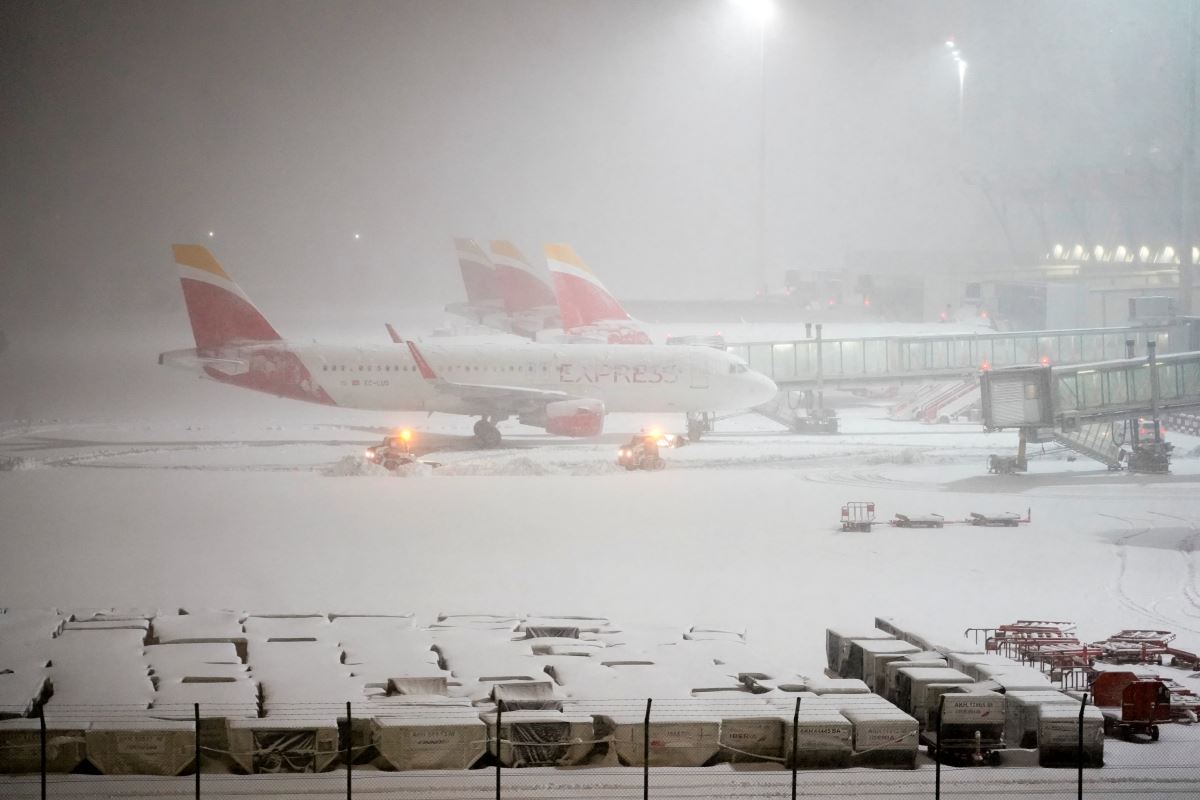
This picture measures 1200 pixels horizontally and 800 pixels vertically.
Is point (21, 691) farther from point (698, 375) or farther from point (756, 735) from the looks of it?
point (698, 375)

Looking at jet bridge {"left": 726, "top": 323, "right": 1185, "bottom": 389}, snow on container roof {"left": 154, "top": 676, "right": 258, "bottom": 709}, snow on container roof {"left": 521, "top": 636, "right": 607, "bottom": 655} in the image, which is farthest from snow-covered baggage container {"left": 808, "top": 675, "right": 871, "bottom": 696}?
jet bridge {"left": 726, "top": 323, "right": 1185, "bottom": 389}

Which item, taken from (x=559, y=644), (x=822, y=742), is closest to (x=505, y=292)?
(x=559, y=644)

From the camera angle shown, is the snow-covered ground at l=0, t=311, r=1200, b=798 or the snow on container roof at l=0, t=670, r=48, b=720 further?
the snow-covered ground at l=0, t=311, r=1200, b=798

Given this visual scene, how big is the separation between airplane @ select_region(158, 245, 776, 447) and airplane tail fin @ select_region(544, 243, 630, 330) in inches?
667

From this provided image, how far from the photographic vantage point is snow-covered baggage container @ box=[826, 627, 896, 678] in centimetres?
2548

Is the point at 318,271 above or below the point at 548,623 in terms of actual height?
above

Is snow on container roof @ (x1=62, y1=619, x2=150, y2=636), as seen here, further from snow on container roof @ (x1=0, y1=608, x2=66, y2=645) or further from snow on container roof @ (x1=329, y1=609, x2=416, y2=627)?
snow on container roof @ (x1=329, y1=609, x2=416, y2=627)

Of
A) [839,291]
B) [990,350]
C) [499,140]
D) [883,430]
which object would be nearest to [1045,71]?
[839,291]

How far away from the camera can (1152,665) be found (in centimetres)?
2669

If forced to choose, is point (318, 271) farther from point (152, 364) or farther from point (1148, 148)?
point (1148, 148)

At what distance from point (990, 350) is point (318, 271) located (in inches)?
3966

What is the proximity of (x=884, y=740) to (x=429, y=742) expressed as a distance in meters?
6.98

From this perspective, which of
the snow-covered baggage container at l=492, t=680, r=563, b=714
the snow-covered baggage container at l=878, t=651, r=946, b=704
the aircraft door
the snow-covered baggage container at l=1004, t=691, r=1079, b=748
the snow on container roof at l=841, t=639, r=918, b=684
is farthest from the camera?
the aircraft door

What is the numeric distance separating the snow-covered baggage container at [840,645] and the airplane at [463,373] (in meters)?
29.2
